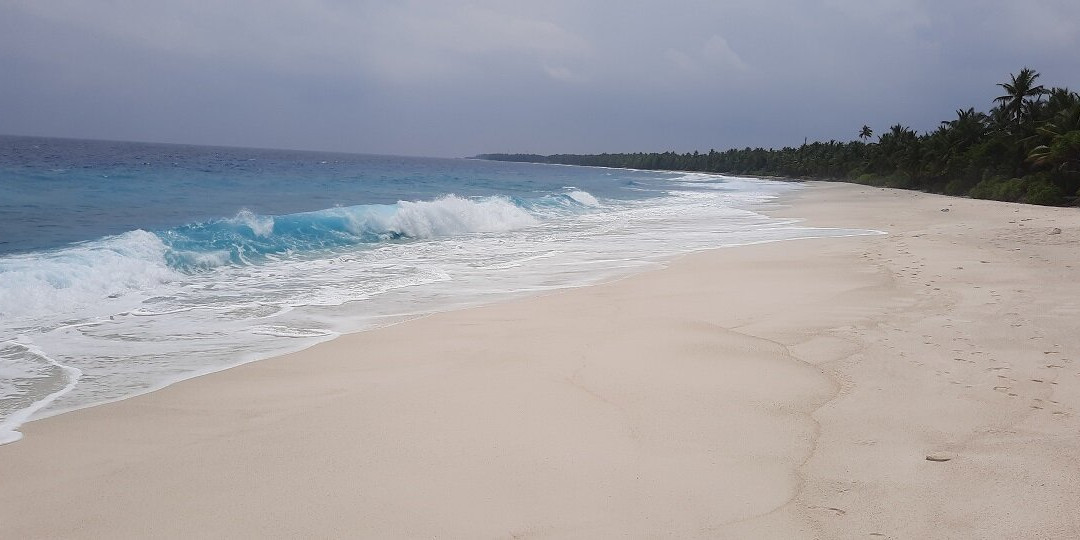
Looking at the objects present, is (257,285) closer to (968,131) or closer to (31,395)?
(31,395)

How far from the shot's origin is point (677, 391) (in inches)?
193

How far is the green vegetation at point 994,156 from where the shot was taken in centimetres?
3100

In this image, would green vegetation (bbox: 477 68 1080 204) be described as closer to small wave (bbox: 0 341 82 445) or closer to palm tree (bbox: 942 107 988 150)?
palm tree (bbox: 942 107 988 150)

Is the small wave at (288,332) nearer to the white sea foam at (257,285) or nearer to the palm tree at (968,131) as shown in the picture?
the white sea foam at (257,285)

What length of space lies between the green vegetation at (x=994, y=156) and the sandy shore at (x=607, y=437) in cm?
3067

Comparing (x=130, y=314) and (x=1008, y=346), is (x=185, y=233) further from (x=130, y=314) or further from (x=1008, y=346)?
(x=1008, y=346)

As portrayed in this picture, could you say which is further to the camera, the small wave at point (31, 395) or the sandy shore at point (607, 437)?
the small wave at point (31, 395)

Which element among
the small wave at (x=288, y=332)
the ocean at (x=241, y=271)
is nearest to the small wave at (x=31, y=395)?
the ocean at (x=241, y=271)

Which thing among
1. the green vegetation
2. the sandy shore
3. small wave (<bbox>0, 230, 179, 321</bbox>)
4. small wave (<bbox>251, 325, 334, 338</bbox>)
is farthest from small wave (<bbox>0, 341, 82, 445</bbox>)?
the green vegetation

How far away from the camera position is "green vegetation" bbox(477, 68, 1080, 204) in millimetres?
31000

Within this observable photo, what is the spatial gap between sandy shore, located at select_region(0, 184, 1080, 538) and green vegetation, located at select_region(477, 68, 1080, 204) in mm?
30666

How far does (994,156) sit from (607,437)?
152 ft

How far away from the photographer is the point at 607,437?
410 cm

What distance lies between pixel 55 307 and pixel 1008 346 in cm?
1057
